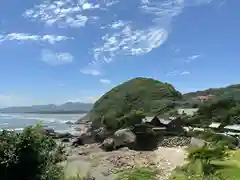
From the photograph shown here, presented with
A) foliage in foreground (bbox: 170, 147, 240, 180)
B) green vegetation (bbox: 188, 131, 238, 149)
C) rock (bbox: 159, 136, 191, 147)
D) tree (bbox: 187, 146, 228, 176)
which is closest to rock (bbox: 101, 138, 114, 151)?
rock (bbox: 159, 136, 191, 147)

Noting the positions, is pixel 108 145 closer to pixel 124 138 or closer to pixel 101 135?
pixel 124 138

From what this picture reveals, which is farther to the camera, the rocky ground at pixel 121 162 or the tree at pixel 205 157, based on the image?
the rocky ground at pixel 121 162

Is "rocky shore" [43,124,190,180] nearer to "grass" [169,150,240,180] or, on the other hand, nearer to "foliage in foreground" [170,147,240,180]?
"grass" [169,150,240,180]

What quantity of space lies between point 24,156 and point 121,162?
13554 mm

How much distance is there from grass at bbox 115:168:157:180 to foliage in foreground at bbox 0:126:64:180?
680cm

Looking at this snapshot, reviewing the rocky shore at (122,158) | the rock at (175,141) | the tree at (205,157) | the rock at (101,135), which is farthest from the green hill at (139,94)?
the tree at (205,157)

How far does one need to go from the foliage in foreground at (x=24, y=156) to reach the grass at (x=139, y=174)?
680 cm

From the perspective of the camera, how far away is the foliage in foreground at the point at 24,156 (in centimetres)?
1352

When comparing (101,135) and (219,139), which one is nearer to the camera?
(219,139)

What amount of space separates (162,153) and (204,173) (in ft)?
36.2

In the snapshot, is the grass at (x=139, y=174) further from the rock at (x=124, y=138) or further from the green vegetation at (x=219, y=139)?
the rock at (x=124, y=138)

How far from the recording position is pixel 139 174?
2128cm

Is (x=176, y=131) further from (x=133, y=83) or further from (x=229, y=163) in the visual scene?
(x=133, y=83)

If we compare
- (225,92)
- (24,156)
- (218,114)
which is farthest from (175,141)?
(225,92)
